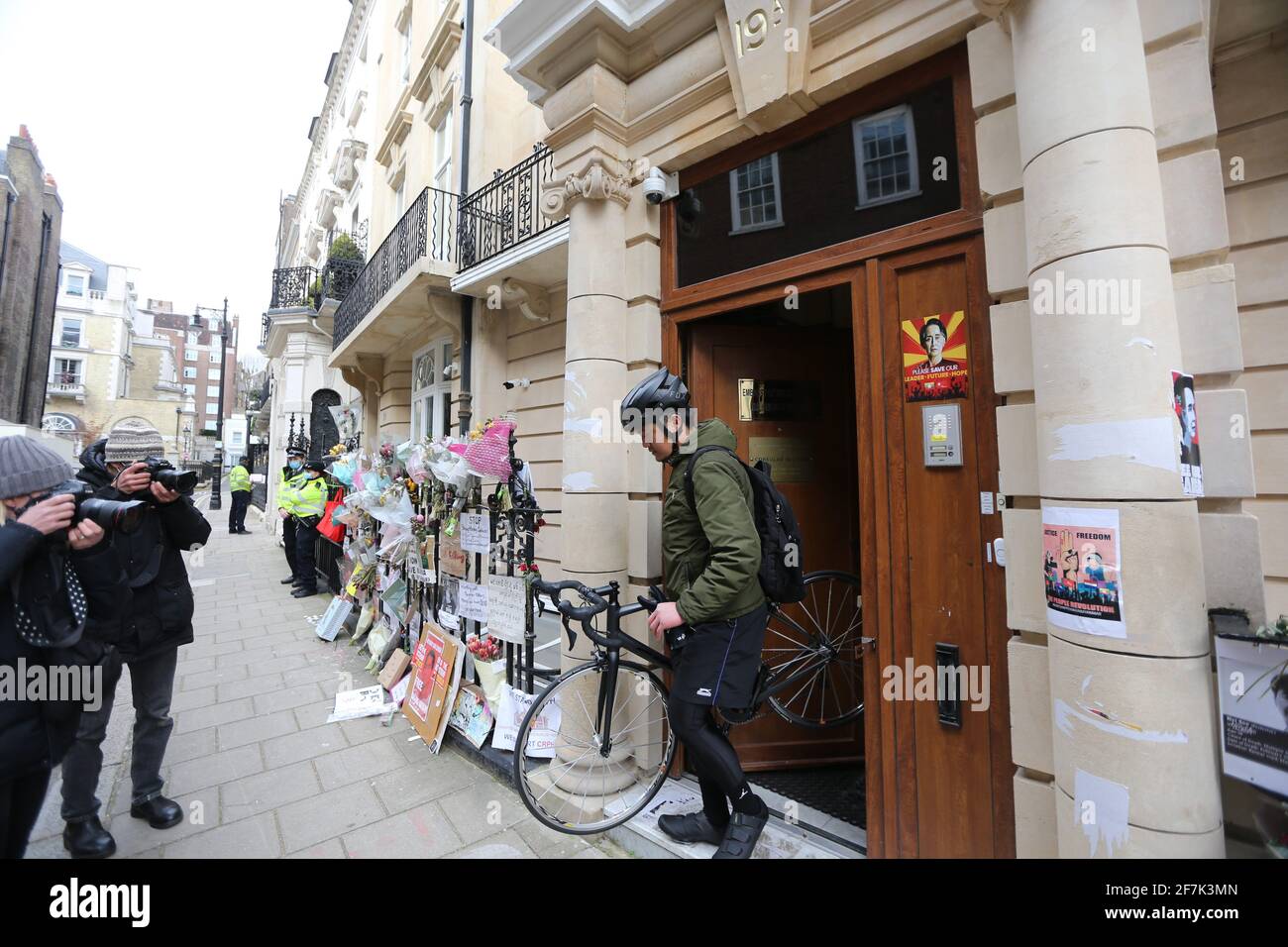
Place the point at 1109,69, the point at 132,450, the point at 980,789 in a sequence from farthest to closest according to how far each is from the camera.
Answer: the point at 132,450 → the point at 980,789 → the point at 1109,69

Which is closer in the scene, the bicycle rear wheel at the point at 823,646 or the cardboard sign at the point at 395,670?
the bicycle rear wheel at the point at 823,646

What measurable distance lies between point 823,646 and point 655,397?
2.04 meters

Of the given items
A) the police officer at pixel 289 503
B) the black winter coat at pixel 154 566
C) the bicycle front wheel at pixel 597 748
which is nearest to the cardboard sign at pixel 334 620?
the police officer at pixel 289 503

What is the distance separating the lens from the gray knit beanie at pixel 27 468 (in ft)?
7.06

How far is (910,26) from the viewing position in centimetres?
252

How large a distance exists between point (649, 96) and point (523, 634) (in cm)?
373

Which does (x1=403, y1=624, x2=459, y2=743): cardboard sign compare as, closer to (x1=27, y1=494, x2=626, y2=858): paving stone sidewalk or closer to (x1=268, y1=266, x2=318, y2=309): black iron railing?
(x1=27, y1=494, x2=626, y2=858): paving stone sidewalk

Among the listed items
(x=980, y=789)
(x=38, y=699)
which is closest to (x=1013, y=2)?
(x=980, y=789)

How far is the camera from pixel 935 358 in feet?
8.25

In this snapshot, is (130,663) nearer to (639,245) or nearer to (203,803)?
(203,803)

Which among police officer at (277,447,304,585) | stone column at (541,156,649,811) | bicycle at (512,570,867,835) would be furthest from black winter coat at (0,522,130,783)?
police officer at (277,447,304,585)

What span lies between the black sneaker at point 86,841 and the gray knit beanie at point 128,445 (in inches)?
73.0

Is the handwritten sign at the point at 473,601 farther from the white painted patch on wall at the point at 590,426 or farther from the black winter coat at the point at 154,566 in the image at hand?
the black winter coat at the point at 154,566

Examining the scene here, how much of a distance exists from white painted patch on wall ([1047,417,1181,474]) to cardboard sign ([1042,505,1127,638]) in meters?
0.18
